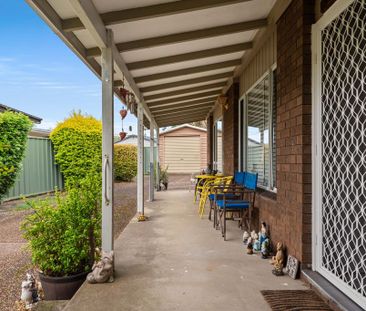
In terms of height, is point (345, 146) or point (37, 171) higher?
point (345, 146)

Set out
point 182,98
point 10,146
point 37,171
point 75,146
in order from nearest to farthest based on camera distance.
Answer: point 182,98, point 10,146, point 37,171, point 75,146

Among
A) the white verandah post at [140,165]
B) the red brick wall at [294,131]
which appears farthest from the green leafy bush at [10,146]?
the red brick wall at [294,131]

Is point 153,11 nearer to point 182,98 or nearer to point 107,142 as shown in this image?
point 107,142

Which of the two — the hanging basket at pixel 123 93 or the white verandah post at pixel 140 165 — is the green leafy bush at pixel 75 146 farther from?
the hanging basket at pixel 123 93

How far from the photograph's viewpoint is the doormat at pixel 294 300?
93.0 inches

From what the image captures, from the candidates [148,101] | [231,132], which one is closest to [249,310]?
[231,132]

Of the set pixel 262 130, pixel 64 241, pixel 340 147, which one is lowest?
pixel 64 241

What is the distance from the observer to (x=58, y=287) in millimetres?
2832

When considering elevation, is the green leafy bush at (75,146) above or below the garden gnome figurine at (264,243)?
above

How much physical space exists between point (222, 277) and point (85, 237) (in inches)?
51.7

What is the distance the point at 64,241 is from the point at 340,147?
244 centimetres

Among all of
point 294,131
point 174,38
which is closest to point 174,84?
point 174,38

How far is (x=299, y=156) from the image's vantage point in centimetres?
292

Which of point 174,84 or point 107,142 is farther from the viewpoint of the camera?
point 174,84
